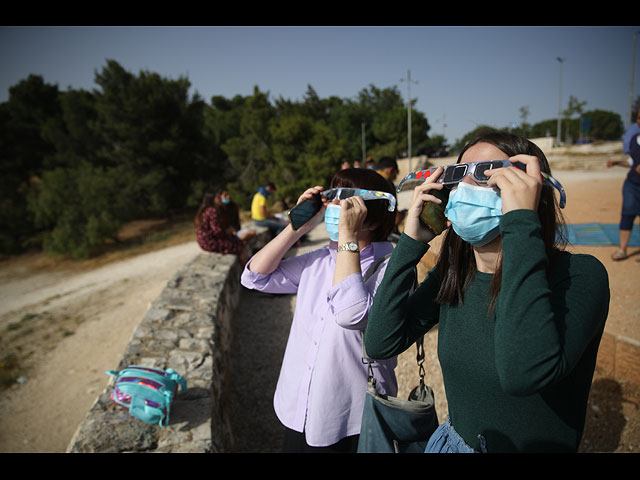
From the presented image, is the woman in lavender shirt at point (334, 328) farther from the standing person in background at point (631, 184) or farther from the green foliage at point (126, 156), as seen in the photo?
the green foliage at point (126, 156)

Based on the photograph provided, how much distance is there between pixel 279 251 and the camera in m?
1.93

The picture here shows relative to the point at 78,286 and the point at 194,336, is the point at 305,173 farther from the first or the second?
the point at 194,336

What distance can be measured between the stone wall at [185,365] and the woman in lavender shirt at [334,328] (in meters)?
1.04

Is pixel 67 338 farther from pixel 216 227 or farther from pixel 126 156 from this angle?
pixel 126 156

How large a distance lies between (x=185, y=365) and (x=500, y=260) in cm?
294

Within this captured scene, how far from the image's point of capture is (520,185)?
98 centimetres

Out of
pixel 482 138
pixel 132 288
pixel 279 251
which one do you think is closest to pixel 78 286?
pixel 132 288

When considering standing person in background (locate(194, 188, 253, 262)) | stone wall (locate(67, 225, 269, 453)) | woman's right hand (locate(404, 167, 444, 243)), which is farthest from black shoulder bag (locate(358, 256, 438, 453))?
standing person in background (locate(194, 188, 253, 262))

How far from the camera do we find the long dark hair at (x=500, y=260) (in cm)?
110

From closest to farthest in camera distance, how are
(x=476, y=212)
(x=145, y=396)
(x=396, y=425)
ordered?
1. (x=476, y=212)
2. (x=396, y=425)
3. (x=145, y=396)

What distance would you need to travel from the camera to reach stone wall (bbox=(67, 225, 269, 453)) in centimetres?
231

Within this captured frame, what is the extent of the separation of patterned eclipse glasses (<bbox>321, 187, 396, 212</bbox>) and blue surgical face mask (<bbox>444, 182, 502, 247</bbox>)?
0.57 meters

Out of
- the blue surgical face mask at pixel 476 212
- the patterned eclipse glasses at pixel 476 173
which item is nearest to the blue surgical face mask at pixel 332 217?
the patterned eclipse glasses at pixel 476 173

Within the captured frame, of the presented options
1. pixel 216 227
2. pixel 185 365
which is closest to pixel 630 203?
pixel 185 365
